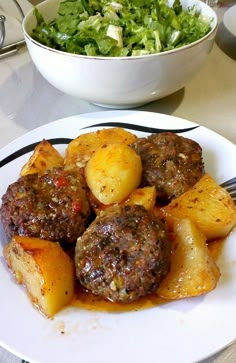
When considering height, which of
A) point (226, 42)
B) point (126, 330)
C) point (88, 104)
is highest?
point (126, 330)

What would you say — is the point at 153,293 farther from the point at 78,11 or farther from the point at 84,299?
the point at 78,11

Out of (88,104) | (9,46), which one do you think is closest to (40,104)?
(88,104)

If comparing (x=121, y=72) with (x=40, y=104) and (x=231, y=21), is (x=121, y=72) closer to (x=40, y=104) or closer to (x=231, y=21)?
(x=40, y=104)

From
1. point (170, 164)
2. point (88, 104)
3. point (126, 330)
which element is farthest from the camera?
point (88, 104)

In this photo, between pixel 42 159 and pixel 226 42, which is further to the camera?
pixel 226 42

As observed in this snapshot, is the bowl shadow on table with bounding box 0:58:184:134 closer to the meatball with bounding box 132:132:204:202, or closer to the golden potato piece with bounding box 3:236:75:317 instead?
the meatball with bounding box 132:132:204:202

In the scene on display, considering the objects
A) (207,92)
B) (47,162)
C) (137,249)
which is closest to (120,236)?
(137,249)
